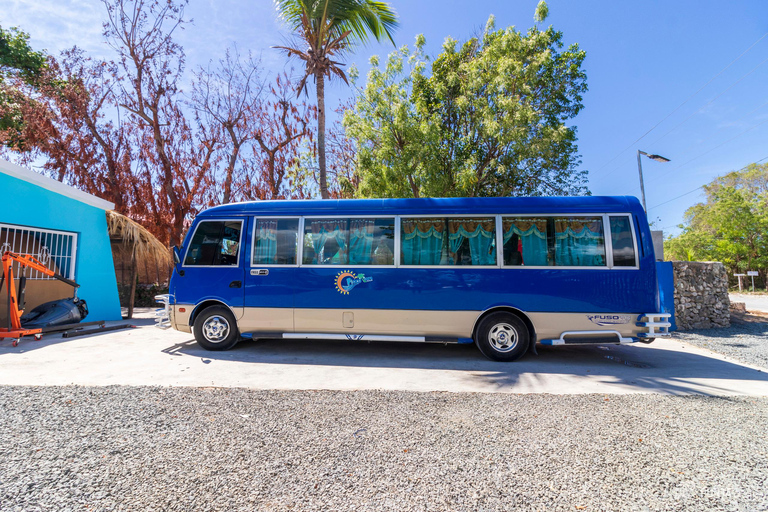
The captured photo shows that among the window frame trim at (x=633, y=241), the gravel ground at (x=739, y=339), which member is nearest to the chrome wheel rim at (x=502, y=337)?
the window frame trim at (x=633, y=241)

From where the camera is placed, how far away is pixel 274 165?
64.6 feet

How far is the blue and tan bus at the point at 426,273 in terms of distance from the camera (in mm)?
6109

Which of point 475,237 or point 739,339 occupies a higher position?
point 475,237

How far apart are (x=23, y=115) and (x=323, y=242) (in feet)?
63.6

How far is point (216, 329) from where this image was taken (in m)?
6.94

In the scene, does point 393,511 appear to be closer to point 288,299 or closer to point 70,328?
point 288,299

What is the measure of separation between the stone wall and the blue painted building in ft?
52.1

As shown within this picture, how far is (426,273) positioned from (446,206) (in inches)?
48.7

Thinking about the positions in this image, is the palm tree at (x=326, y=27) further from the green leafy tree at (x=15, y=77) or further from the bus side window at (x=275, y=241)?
the green leafy tree at (x=15, y=77)

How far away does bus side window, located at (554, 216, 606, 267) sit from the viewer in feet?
20.3

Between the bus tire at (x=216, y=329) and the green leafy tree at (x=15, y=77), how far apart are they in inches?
682

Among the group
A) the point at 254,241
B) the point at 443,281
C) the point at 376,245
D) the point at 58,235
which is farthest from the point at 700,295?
the point at 58,235

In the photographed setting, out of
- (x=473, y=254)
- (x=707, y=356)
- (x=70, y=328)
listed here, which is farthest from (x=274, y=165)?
(x=707, y=356)

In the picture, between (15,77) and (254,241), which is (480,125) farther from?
(15,77)
